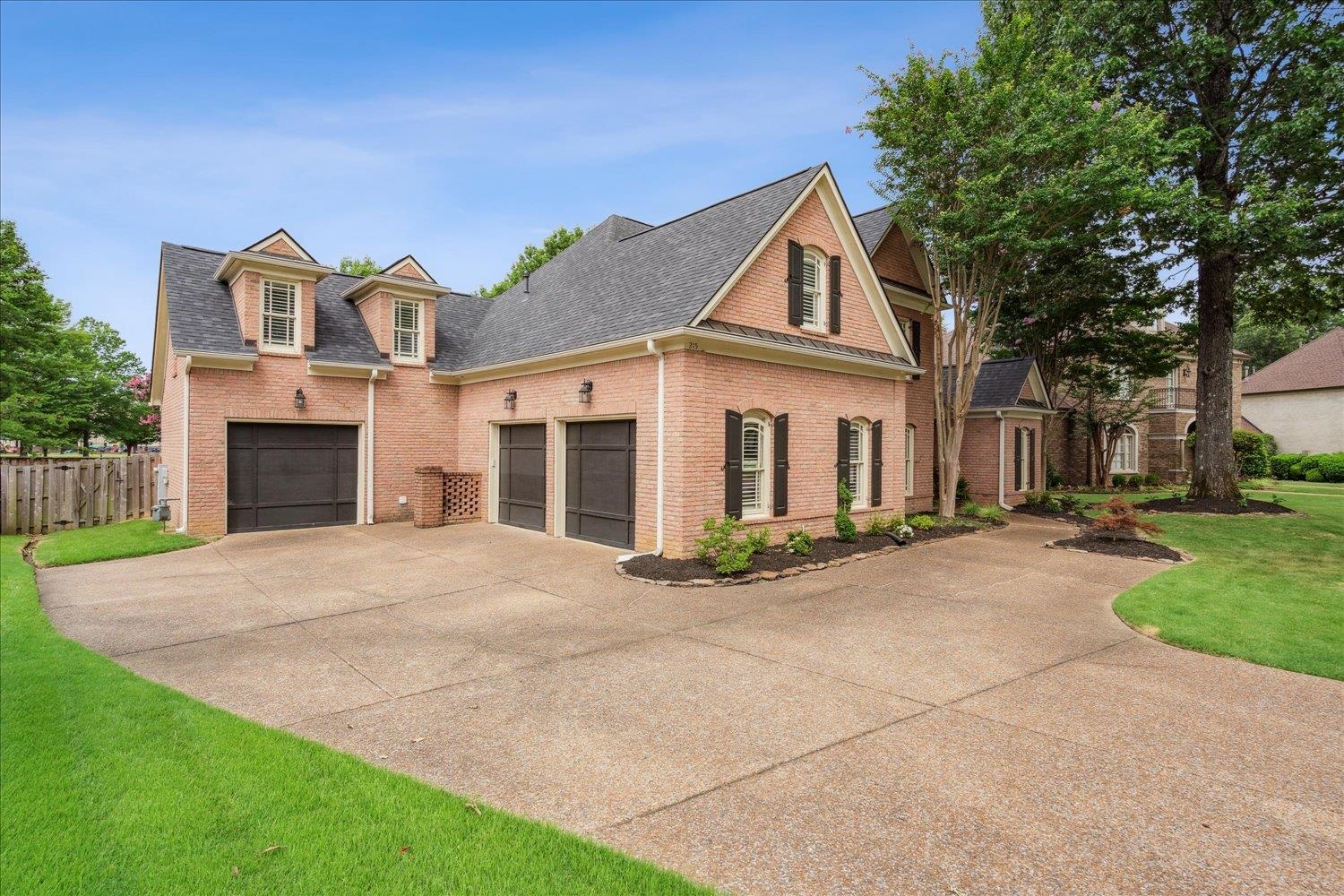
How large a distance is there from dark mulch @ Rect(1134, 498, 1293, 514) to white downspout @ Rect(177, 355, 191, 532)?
77.0 ft

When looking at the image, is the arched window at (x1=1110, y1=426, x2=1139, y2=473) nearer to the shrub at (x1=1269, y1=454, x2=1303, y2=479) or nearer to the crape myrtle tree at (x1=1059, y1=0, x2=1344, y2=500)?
the shrub at (x1=1269, y1=454, x2=1303, y2=479)

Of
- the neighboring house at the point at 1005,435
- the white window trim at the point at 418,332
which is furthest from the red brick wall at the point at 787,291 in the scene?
the white window trim at the point at 418,332

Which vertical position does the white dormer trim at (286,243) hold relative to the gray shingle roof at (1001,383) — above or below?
above

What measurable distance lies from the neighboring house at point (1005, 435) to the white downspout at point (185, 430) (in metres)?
19.0

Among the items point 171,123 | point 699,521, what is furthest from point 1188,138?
point 171,123

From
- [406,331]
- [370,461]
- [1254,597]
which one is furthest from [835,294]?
[370,461]

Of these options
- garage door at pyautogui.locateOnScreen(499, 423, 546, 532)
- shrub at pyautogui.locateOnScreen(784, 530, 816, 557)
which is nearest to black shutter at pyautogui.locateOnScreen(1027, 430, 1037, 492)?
shrub at pyautogui.locateOnScreen(784, 530, 816, 557)

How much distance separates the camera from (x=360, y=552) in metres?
11.3

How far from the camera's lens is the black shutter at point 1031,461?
20.7 m

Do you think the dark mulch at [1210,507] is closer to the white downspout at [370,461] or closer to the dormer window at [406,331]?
the dormer window at [406,331]

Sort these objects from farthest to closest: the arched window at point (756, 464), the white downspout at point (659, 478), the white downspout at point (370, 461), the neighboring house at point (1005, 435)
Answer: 1. the neighboring house at point (1005, 435)
2. the white downspout at point (370, 461)
3. the arched window at point (756, 464)
4. the white downspout at point (659, 478)

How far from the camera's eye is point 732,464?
1059cm

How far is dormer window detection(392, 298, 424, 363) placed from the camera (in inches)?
615

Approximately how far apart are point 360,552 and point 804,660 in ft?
28.6
